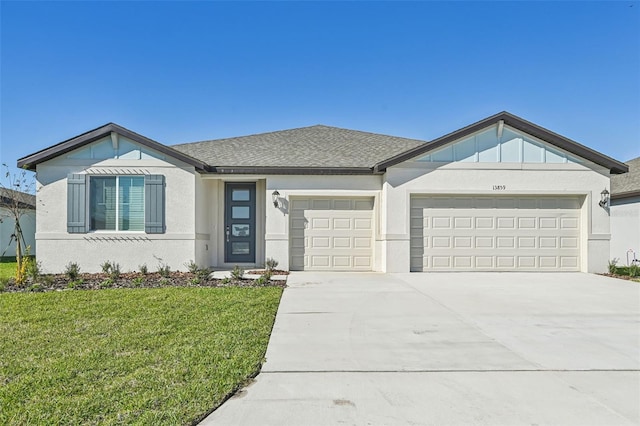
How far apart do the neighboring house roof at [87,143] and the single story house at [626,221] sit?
1553cm

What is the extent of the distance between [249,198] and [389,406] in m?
9.65

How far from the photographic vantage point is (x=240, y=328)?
509cm

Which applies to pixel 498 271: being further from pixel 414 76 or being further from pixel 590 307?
pixel 414 76

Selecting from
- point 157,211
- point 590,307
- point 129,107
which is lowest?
point 590,307

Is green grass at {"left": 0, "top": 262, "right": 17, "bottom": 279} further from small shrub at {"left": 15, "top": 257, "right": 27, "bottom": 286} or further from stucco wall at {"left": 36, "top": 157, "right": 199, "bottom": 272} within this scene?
small shrub at {"left": 15, "top": 257, "right": 27, "bottom": 286}

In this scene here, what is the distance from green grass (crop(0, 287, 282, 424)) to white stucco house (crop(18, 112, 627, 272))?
3816 mm

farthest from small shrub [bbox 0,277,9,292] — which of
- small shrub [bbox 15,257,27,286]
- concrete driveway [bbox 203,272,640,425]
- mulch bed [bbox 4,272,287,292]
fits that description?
concrete driveway [bbox 203,272,640,425]

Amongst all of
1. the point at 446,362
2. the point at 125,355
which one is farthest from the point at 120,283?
the point at 446,362

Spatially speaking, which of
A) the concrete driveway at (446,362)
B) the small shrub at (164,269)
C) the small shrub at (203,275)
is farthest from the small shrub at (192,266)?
the concrete driveway at (446,362)

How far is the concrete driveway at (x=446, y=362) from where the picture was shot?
2982mm

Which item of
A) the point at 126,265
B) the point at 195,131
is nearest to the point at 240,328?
the point at 126,265

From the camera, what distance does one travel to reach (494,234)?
35.9ft

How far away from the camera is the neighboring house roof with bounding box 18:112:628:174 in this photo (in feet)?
34.4

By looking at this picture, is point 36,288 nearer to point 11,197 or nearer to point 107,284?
point 107,284
